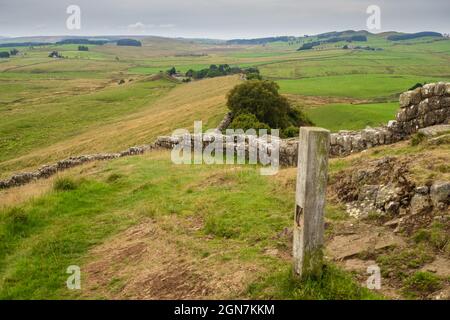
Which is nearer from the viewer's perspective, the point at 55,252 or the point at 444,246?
the point at 444,246

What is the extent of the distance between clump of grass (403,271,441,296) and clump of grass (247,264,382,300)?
73cm

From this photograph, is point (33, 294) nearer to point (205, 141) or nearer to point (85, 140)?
point (205, 141)

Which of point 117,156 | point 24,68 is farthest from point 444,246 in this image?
point 24,68

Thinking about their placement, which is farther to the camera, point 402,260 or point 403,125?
point 403,125

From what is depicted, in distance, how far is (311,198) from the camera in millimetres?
6973

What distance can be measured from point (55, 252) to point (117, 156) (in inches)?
603

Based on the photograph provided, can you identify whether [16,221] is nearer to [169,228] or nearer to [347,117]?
[169,228]

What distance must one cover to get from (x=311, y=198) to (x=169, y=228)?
17.6 feet

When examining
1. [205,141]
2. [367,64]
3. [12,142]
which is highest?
[367,64]

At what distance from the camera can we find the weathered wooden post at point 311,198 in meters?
6.91

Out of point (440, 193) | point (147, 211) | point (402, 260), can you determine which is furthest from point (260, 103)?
point (402, 260)

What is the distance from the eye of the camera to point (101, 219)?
1294cm
